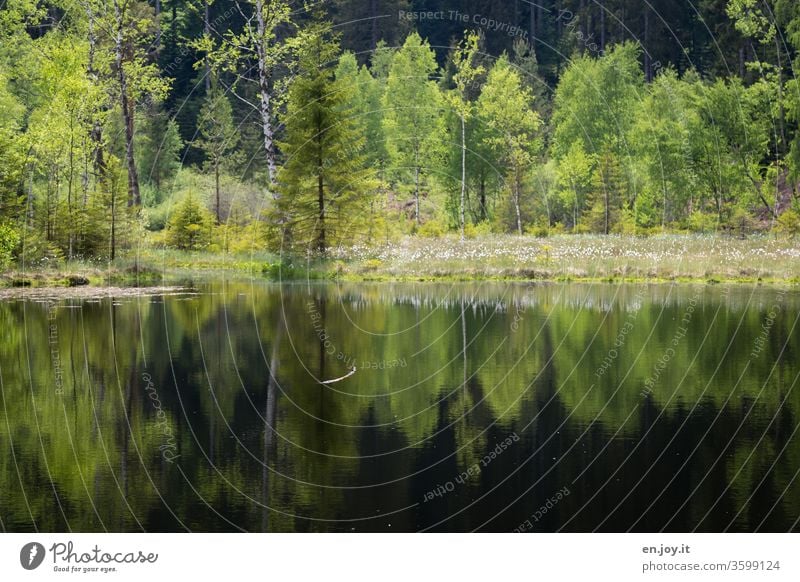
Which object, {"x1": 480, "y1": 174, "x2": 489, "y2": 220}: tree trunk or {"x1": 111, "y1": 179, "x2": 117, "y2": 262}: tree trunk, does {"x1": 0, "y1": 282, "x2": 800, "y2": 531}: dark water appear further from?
{"x1": 480, "y1": 174, "x2": 489, "y2": 220}: tree trunk

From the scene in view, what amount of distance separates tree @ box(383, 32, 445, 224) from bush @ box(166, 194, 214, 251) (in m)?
13.6

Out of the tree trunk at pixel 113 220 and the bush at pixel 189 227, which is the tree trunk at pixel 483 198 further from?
the tree trunk at pixel 113 220

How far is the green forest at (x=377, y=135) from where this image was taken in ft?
142

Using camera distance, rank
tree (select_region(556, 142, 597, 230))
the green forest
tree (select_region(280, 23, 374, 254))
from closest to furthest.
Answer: tree (select_region(280, 23, 374, 254)) < the green forest < tree (select_region(556, 142, 597, 230))

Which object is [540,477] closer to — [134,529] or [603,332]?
[134,529]

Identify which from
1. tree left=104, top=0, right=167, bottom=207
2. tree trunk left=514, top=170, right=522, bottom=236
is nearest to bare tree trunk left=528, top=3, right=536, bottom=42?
tree trunk left=514, top=170, right=522, bottom=236

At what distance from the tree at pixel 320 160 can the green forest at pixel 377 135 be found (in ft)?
0.28

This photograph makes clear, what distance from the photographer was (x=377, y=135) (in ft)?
212

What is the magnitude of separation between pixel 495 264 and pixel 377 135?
2247cm

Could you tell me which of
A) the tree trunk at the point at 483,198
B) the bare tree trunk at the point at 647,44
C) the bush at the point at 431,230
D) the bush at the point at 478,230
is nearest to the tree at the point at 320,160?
the bush at the point at 431,230

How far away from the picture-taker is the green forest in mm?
43406

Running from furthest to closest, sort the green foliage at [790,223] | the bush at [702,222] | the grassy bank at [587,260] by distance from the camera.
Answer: the bush at [702,222] → the green foliage at [790,223] → the grassy bank at [587,260]

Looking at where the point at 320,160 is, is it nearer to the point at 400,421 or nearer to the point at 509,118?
the point at 509,118

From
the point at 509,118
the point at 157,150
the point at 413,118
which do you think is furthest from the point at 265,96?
the point at 157,150
